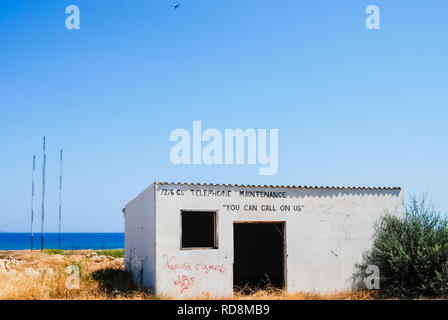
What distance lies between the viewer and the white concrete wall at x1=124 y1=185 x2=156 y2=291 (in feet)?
41.8

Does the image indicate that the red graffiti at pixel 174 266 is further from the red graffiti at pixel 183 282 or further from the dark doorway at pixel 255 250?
the dark doorway at pixel 255 250

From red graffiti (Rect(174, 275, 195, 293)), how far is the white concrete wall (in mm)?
616

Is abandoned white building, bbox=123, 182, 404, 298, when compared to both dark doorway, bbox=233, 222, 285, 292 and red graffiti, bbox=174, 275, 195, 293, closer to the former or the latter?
red graffiti, bbox=174, 275, 195, 293

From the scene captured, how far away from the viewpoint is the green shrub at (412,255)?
1341cm

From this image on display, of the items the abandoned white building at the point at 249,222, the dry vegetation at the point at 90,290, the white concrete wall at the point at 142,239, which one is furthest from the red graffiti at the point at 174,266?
the dry vegetation at the point at 90,290

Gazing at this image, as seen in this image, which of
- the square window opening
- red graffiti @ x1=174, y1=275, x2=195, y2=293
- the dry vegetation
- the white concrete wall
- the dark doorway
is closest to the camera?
red graffiti @ x1=174, y1=275, x2=195, y2=293

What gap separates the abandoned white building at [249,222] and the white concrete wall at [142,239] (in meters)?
0.03

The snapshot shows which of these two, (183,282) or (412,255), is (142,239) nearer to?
(183,282)

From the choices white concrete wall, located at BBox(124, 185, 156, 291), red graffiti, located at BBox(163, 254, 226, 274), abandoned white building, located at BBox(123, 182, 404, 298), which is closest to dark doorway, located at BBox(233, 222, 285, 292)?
abandoned white building, located at BBox(123, 182, 404, 298)

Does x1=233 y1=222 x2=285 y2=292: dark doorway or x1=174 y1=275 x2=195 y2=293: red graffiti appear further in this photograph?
x1=233 y1=222 x2=285 y2=292: dark doorway

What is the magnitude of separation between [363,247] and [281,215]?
114 inches
